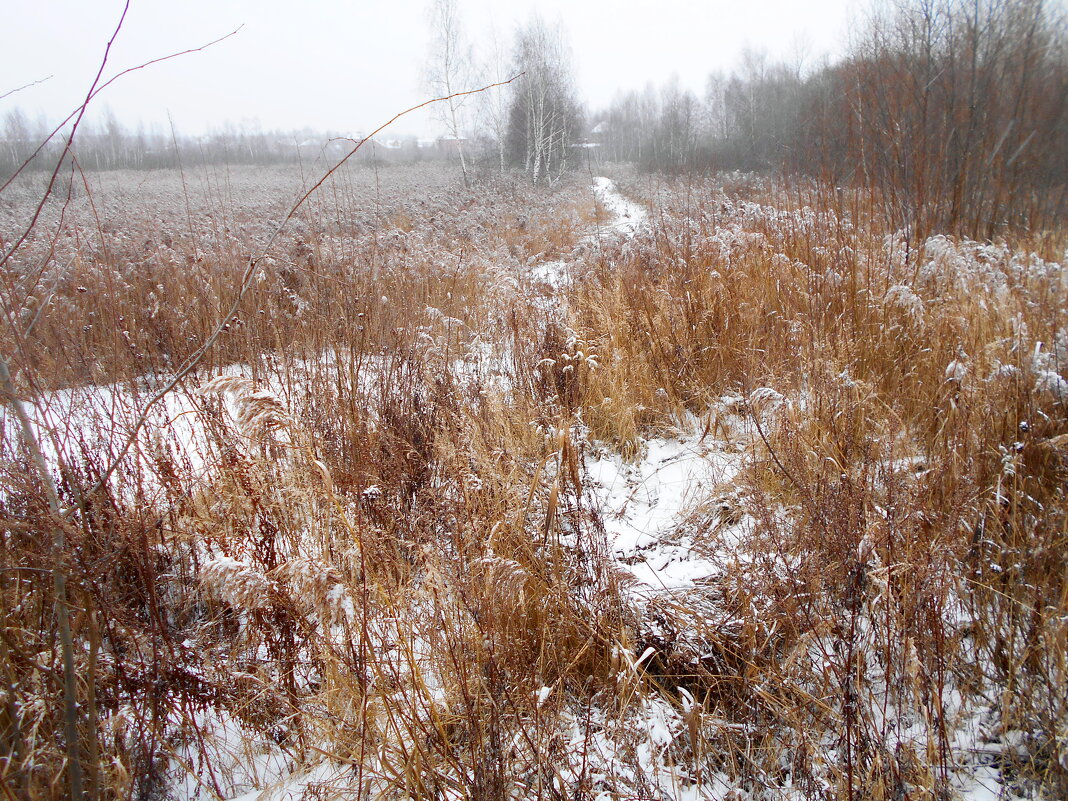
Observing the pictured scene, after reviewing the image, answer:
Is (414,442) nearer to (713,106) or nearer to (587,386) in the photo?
(587,386)

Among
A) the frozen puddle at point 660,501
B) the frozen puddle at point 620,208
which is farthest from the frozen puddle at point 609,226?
the frozen puddle at point 660,501

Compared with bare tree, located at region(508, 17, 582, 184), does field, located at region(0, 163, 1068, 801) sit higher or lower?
lower

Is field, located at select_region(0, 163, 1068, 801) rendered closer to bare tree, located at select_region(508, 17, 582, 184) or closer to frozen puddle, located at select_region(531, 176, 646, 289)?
frozen puddle, located at select_region(531, 176, 646, 289)

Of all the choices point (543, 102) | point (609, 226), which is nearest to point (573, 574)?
point (609, 226)

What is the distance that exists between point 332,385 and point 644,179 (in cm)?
2071

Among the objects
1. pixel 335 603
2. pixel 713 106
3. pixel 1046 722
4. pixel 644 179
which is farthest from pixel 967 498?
pixel 713 106

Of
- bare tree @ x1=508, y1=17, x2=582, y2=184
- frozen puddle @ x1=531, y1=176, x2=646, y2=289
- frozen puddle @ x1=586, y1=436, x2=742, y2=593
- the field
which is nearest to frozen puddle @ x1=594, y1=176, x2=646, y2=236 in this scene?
frozen puddle @ x1=531, y1=176, x2=646, y2=289

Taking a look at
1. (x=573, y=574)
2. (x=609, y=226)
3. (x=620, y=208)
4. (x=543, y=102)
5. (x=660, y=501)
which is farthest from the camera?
(x=543, y=102)

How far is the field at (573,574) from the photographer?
141cm

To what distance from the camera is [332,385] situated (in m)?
3.66

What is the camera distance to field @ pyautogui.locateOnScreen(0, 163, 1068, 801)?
141cm

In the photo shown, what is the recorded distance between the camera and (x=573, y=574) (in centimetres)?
203

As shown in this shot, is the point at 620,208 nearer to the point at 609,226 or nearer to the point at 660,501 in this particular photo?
the point at 609,226

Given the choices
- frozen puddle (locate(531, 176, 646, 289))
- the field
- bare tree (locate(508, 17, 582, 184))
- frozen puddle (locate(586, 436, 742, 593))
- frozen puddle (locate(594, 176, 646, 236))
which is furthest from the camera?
bare tree (locate(508, 17, 582, 184))
